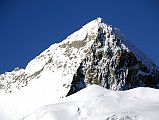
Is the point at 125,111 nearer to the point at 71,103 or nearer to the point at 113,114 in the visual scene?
the point at 113,114

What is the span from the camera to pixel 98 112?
24266 millimetres

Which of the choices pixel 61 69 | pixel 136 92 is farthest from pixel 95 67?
pixel 136 92

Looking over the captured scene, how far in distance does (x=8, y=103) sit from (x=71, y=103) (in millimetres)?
67071

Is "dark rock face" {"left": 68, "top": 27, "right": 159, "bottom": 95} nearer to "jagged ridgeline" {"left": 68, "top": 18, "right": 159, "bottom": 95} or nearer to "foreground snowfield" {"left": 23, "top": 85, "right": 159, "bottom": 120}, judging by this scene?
"jagged ridgeline" {"left": 68, "top": 18, "right": 159, "bottom": 95}

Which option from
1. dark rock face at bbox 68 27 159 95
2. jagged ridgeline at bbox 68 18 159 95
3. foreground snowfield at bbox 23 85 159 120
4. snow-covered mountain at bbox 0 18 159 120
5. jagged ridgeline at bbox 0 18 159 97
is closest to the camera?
foreground snowfield at bbox 23 85 159 120

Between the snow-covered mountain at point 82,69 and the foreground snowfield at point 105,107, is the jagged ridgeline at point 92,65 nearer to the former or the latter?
the snow-covered mountain at point 82,69

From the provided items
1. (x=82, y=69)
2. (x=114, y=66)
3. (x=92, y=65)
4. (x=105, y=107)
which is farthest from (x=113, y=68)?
(x=105, y=107)

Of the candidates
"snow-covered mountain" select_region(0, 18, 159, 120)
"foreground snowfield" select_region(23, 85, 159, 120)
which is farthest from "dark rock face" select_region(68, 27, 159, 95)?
"foreground snowfield" select_region(23, 85, 159, 120)

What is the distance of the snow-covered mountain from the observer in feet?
307

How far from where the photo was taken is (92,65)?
99.3 m

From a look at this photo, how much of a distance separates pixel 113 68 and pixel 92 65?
147 inches

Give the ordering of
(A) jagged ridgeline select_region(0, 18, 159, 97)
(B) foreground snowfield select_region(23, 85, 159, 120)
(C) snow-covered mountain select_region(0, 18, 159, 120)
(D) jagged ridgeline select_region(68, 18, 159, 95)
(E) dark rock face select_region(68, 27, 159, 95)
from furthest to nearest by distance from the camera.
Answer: (D) jagged ridgeline select_region(68, 18, 159, 95) → (E) dark rock face select_region(68, 27, 159, 95) → (A) jagged ridgeline select_region(0, 18, 159, 97) → (C) snow-covered mountain select_region(0, 18, 159, 120) → (B) foreground snowfield select_region(23, 85, 159, 120)

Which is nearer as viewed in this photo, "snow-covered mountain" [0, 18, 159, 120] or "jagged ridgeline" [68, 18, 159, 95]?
"snow-covered mountain" [0, 18, 159, 120]

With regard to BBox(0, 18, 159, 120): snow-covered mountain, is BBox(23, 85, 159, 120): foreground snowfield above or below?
below
